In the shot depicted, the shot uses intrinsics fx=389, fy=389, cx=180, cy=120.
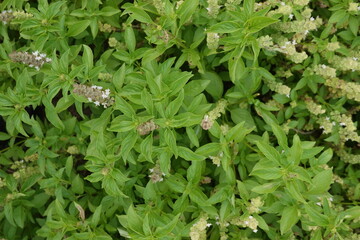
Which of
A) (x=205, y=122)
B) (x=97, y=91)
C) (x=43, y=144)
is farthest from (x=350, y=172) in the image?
(x=43, y=144)

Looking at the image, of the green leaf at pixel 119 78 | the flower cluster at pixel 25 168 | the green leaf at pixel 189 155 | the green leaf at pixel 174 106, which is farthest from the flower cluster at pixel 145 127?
the flower cluster at pixel 25 168

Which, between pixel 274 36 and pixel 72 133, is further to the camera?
pixel 72 133

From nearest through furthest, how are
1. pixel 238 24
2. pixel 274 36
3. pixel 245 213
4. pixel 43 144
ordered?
1. pixel 238 24
2. pixel 245 213
3. pixel 274 36
4. pixel 43 144

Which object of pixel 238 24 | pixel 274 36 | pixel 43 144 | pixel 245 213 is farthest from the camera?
pixel 43 144

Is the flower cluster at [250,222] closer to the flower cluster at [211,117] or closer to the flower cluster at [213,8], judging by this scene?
the flower cluster at [211,117]

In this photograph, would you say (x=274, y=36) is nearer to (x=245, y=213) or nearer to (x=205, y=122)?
(x=205, y=122)

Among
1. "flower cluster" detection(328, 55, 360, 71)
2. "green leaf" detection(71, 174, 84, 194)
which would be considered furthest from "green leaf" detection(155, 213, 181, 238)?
"flower cluster" detection(328, 55, 360, 71)

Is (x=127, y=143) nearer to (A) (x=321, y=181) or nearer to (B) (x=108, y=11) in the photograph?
(B) (x=108, y=11)
